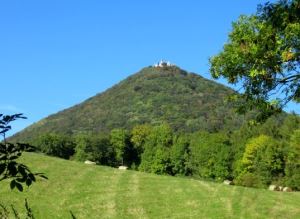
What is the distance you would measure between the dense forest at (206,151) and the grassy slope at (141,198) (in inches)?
2334

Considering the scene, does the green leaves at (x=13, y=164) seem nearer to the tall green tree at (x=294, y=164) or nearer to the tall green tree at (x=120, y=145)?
the tall green tree at (x=294, y=164)

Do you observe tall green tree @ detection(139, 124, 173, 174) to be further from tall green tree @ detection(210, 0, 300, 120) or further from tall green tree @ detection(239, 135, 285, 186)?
tall green tree @ detection(210, 0, 300, 120)

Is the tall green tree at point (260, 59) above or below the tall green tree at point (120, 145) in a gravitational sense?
below

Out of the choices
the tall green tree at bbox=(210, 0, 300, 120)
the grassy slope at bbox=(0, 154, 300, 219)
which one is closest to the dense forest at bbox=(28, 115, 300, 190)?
the grassy slope at bbox=(0, 154, 300, 219)

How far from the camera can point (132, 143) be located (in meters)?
152

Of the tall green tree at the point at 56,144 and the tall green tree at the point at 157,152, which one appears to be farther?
the tall green tree at the point at 56,144

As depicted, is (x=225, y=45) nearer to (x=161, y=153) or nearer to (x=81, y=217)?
(x=81, y=217)

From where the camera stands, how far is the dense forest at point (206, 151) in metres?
104

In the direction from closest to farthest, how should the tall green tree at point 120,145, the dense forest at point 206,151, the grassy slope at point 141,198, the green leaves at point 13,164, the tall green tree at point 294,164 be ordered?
1. the green leaves at point 13,164
2. the grassy slope at point 141,198
3. the tall green tree at point 294,164
4. the dense forest at point 206,151
5. the tall green tree at point 120,145

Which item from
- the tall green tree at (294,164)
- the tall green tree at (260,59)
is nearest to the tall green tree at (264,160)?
the tall green tree at (294,164)

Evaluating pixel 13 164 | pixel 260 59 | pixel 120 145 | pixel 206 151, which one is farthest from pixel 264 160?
pixel 13 164

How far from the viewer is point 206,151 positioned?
121m

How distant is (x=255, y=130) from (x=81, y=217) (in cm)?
10415

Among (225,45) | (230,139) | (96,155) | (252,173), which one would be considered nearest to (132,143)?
(96,155)
